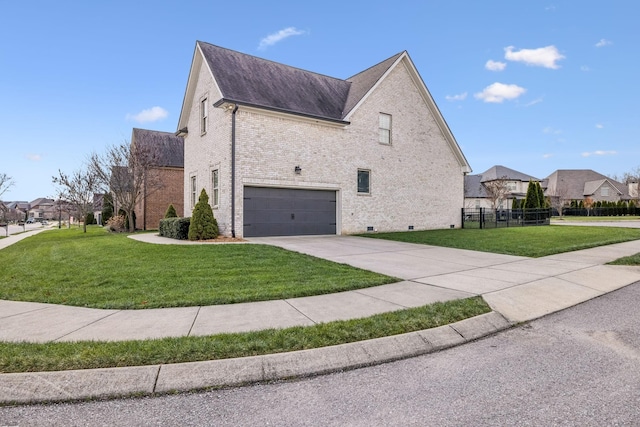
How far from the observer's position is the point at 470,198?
55.9m

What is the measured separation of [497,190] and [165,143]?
44.0 metres

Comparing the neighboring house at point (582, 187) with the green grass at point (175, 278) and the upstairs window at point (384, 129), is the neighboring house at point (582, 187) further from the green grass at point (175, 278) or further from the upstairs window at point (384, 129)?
the green grass at point (175, 278)

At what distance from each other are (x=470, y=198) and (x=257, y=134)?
160 ft

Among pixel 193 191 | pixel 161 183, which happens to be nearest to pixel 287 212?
pixel 193 191

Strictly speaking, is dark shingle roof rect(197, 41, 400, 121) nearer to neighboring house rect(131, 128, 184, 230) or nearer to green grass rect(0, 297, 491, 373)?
neighboring house rect(131, 128, 184, 230)

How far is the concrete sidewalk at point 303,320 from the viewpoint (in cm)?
301

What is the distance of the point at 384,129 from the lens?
19141 millimetres

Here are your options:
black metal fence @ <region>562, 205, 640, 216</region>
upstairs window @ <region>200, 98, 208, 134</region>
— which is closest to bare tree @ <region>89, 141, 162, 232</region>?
upstairs window @ <region>200, 98, 208, 134</region>

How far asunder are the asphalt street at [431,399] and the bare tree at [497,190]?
51.4m

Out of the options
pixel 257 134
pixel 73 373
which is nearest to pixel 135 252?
pixel 257 134

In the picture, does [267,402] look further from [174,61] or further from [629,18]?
[174,61]

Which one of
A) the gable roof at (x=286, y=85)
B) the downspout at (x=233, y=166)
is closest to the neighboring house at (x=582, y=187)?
the gable roof at (x=286, y=85)

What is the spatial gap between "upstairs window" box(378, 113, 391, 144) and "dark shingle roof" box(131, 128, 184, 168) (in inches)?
658

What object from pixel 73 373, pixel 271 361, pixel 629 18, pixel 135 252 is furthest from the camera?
pixel 629 18
